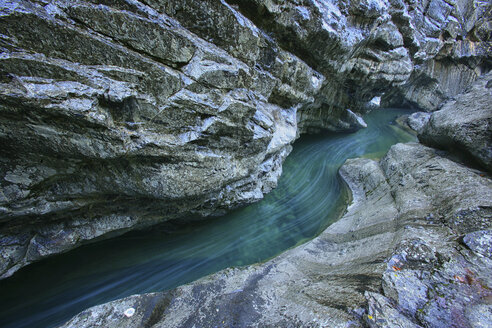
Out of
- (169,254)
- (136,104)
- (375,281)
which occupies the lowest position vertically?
(375,281)

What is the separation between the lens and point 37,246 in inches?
181

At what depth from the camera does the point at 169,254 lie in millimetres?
6609

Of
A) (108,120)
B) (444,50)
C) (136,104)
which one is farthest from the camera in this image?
(444,50)

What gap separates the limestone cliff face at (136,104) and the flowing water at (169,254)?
1081 mm

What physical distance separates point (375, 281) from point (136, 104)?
5289 millimetres

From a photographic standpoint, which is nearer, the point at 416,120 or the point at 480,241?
the point at 480,241

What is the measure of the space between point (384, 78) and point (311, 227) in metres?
8.86

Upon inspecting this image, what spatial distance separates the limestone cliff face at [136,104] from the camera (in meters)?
3.35

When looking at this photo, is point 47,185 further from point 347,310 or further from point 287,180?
point 287,180

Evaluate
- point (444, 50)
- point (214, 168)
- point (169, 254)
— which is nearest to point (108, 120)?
point (214, 168)

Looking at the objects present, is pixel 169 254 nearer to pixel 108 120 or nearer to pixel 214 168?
pixel 214 168

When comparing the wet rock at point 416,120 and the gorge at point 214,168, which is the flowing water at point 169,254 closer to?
the gorge at point 214,168

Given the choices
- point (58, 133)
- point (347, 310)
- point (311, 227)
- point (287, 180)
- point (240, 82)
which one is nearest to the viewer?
point (347, 310)

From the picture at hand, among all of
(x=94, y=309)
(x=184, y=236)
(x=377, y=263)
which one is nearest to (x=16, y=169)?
(x=94, y=309)
